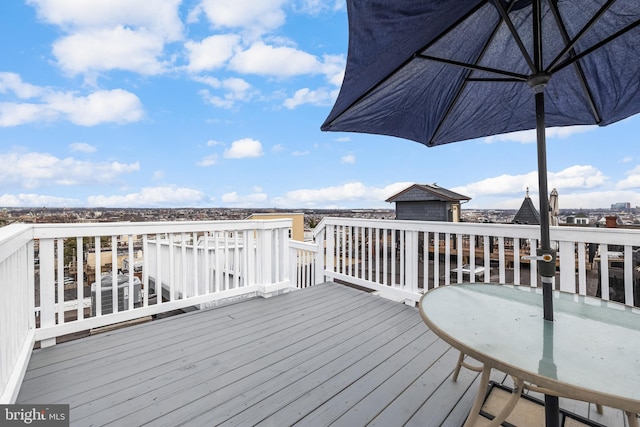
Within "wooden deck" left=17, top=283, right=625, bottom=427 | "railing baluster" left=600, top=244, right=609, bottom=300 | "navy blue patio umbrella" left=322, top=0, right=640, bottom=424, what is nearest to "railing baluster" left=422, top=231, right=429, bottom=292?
"wooden deck" left=17, top=283, right=625, bottom=427

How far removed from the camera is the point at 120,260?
2879 millimetres

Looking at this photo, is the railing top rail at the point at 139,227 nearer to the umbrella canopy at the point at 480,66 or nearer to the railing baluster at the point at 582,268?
the umbrella canopy at the point at 480,66

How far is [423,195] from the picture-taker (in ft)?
24.4

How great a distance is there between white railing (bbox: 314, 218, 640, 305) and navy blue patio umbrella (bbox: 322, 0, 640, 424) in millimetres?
965

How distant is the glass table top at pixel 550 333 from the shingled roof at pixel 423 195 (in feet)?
18.8

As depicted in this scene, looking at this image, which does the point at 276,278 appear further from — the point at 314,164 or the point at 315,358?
the point at 314,164

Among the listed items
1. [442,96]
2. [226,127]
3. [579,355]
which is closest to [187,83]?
[226,127]

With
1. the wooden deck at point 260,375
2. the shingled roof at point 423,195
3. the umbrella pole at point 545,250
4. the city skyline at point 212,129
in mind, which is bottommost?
the wooden deck at point 260,375

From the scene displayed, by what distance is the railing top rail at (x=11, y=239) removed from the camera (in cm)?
133

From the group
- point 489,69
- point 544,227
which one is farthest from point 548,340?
point 489,69

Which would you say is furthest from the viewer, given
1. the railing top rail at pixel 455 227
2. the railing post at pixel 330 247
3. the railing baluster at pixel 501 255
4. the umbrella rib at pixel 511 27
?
the railing post at pixel 330 247

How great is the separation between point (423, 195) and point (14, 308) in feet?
24.6

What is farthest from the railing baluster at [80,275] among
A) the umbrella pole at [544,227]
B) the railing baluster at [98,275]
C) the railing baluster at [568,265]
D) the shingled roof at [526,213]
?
the shingled roof at [526,213]

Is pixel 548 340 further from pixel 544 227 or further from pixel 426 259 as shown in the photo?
pixel 426 259
